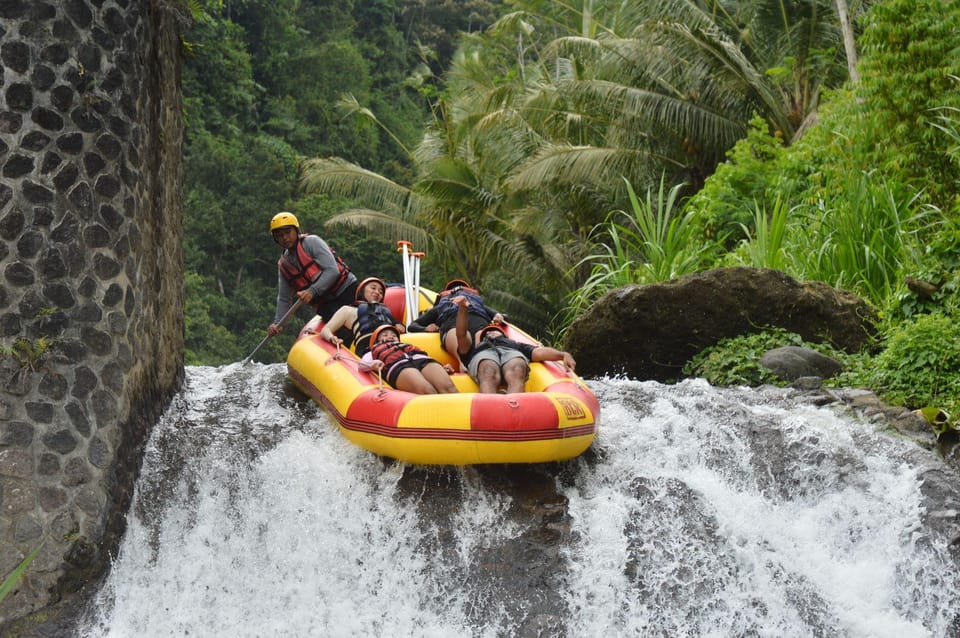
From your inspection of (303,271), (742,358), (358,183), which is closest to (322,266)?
(303,271)

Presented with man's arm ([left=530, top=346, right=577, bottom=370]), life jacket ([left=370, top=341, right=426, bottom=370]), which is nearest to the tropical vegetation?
man's arm ([left=530, top=346, right=577, bottom=370])

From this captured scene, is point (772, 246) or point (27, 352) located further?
point (772, 246)

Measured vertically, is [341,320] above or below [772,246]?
above

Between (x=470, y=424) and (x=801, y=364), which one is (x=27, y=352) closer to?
(x=470, y=424)

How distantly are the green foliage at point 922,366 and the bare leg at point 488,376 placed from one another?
A: 2.62m

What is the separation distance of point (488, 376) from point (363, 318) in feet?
4.07

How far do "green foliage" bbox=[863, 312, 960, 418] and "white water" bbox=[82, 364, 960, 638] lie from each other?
0.58 meters

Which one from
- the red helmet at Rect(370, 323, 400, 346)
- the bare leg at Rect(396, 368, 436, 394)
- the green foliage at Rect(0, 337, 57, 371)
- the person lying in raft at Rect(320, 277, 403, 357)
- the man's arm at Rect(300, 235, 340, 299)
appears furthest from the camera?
the man's arm at Rect(300, 235, 340, 299)

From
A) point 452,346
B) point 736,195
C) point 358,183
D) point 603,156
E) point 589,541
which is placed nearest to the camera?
point 589,541

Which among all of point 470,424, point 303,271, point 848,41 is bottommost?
point 303,271

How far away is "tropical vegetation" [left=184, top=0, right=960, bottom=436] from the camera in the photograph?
30.6 feet

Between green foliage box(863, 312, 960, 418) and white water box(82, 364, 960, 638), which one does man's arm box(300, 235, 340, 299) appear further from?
green foliage box(863, 312, 960, 418)

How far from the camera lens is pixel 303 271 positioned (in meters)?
8.27

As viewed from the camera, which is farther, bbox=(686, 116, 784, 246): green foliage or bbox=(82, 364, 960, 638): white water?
bbox=(686, 116, 784, 246): green foliage
